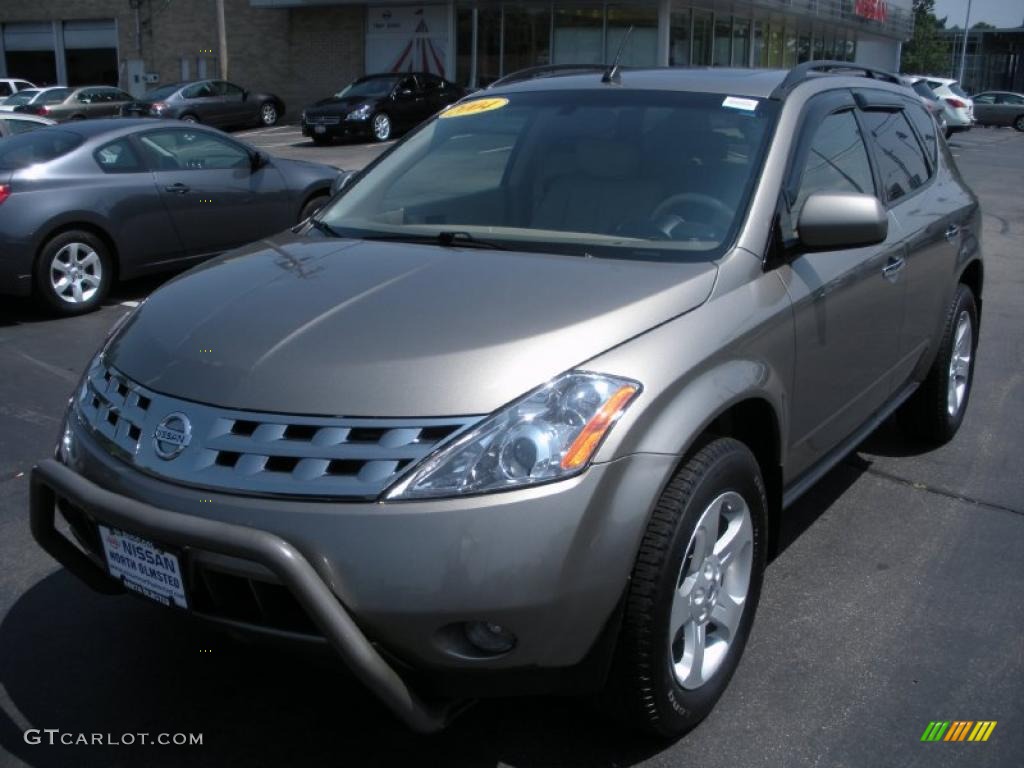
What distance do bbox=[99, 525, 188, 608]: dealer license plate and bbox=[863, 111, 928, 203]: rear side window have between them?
10.3 feet

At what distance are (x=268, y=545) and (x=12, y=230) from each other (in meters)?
6.51

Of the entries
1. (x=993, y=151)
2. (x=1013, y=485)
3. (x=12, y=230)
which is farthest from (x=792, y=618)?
(x=993, y=151)

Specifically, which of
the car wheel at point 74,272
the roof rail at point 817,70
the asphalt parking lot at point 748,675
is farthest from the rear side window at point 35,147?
the roof rail at point 817,70

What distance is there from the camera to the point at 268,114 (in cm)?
3212

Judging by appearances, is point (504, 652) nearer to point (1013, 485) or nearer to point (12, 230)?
point (1013, 485)

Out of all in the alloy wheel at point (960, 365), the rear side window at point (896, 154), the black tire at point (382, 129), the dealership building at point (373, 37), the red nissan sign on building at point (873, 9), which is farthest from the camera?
the red nissan sign on building at point (873, 9)

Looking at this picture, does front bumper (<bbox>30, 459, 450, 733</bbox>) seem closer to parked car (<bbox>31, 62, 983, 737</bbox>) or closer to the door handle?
parked car (<bbox>31, 62, 983, 737</bbox>)

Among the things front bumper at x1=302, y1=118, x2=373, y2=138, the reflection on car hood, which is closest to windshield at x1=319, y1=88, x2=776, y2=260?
front bumper at x1=302, y1=118, x2=373, y2=138

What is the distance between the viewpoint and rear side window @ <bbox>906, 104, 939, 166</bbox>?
197 inches

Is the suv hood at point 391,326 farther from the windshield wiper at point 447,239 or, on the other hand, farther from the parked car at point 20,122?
the parked car at point 20,122

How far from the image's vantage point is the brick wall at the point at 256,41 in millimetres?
34969

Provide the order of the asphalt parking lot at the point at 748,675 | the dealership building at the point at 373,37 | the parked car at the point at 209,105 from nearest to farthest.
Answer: the asphalt parking lot at the point at 748,675
the parked car at the point at 209,105
the dealership building at the point at 373,37

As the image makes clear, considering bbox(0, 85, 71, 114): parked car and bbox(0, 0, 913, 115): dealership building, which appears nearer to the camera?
bbox(0, 85, 71, 114): parked car

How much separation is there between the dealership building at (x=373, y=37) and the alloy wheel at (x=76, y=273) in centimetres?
2294
